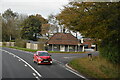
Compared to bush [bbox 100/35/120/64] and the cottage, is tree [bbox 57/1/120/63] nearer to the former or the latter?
bush [bbox 100/35/120/64]

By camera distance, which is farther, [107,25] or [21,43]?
[21,43]

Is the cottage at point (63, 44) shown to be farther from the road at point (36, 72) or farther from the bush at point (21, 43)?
the road at point (36, 72)

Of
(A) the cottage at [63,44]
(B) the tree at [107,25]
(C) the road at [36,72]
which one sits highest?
(B) the tree at [107,25]

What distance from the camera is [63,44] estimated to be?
58406mm

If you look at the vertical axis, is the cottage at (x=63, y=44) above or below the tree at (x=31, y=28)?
below

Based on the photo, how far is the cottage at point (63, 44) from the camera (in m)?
58.4

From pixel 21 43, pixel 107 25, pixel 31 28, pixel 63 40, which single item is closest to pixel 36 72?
pixel 107 25

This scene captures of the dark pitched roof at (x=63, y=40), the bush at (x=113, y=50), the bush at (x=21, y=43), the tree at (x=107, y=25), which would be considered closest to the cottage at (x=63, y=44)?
the dark pitched roof at (x=63, y=40)

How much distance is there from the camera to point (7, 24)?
272 feet

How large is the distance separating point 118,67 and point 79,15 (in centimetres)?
804

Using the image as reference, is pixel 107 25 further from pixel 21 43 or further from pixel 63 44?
pixel 21 43

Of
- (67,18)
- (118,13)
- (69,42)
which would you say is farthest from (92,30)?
(69,42)

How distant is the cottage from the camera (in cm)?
5841

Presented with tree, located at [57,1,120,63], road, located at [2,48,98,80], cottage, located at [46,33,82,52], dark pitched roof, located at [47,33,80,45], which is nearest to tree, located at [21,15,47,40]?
dark pitched roof, located at [47,33,80,45]
